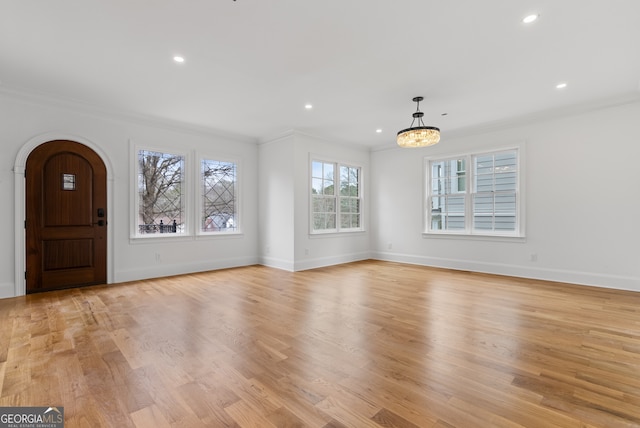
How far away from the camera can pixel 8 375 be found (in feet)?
6.63

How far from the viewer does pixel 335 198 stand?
6801mm

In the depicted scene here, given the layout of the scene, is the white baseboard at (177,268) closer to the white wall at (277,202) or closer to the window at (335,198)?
the white wall at (277,202)

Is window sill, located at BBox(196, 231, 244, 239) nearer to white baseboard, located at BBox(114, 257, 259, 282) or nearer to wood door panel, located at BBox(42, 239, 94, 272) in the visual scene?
white baseboard, located at BBox(114, 257, 259, 282)

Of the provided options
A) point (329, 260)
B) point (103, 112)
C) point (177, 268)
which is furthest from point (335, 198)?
point (103, 112)

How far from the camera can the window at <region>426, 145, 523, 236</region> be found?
548 cm

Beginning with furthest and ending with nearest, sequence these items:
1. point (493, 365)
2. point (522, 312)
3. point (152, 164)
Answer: point (152, 164) < point (522, 312) < point (493, 365)

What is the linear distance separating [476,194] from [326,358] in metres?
4.94

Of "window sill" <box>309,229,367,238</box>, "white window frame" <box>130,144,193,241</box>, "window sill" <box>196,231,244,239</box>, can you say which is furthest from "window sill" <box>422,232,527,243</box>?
"white window frame" <box>130,144,193,241</box>

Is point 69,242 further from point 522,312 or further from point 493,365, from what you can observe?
point 522,312

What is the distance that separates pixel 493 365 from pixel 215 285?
3.80 meters

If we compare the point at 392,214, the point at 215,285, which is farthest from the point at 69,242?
the point at 392,214

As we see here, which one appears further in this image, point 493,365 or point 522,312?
point 522,312

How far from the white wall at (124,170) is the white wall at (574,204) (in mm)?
4305

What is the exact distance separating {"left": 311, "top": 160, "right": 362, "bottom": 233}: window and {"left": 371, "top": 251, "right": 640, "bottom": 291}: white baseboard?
1434 mm
